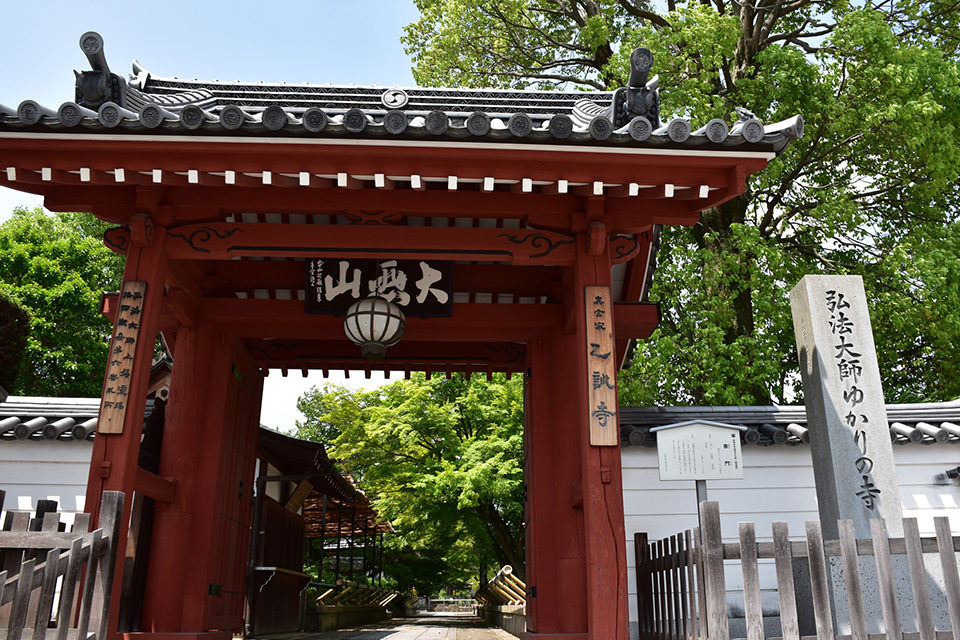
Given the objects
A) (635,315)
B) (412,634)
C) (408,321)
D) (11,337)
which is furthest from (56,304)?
(635,315)

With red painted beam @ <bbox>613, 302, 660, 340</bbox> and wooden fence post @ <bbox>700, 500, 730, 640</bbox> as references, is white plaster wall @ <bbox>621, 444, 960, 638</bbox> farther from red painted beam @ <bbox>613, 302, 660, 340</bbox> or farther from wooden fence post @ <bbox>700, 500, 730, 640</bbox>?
wooden fence post @ <bbox>700, 500, 730, 640</bbox>

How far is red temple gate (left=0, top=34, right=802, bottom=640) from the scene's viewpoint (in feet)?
16.8

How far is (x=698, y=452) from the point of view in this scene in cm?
593

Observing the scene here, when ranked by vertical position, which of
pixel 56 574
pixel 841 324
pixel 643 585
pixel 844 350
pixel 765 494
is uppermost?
pixel 841 324

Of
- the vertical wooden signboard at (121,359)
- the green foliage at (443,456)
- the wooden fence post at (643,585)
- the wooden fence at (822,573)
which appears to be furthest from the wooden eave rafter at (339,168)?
the green foliage at (443,456)

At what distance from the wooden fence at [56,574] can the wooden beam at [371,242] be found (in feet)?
7.13

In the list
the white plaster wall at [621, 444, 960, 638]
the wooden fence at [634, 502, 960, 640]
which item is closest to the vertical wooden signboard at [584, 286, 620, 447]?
the wooden fence at [634, 502, 960, 640]

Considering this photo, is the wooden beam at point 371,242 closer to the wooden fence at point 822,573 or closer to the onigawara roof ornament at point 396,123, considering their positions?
the onigawara roof ornament at point 396,123

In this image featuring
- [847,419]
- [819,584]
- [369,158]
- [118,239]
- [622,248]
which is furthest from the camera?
[847,419]

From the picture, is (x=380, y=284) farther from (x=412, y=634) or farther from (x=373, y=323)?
(x=412, y=634)

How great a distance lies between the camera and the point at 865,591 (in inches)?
218

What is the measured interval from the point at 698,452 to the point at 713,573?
1.50 meters

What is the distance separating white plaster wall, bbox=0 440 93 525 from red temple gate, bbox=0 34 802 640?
3.76ft

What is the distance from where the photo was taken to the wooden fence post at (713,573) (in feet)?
14.7
